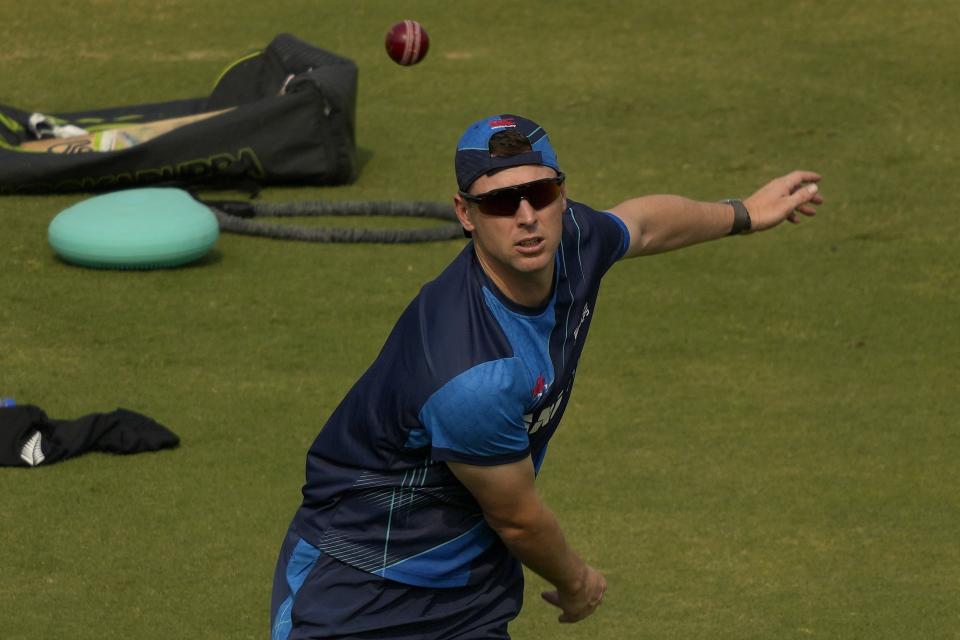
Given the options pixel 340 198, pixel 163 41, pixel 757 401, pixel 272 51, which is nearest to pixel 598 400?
pixel 757 401

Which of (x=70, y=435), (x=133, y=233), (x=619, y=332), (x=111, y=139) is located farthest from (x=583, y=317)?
(x=111, y=139)

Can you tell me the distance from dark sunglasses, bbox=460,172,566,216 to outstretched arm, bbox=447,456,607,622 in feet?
2.18

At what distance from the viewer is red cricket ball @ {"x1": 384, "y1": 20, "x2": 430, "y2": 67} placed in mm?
10352

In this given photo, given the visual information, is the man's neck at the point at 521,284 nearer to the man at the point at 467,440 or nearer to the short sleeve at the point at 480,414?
the man at the point at 467,440

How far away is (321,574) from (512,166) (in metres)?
1.28

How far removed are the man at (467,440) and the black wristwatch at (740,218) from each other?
89 centimetres

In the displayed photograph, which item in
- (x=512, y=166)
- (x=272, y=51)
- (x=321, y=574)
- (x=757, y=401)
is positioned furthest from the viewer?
(x=272, y=51)

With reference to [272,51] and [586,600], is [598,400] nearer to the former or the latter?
[586,600]

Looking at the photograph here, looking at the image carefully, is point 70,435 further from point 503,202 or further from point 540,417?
point 503,202

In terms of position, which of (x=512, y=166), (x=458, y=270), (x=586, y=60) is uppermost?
(x=512, y=166)

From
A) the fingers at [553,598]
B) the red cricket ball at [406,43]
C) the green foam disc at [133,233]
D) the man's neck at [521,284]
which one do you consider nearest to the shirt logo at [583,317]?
the man's neck at [521,284]

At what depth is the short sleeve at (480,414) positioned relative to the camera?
12.7ft

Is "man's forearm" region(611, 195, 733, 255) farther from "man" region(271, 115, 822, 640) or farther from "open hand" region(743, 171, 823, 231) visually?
"man" region(271, 115, 822, 640)

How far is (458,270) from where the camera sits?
13.4 feet
